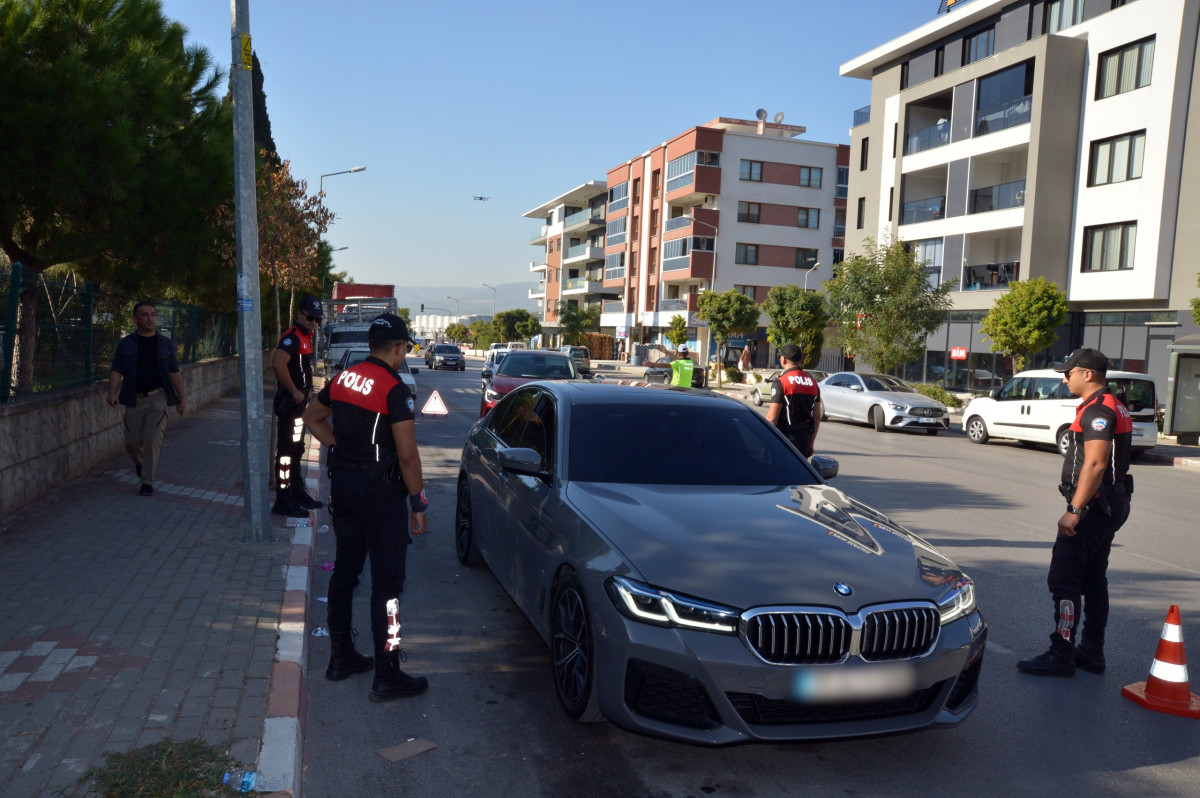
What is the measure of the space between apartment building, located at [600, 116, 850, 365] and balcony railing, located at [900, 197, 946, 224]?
20134 mm

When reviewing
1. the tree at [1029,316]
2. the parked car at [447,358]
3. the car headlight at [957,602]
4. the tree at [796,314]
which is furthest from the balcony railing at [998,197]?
the car headlight at [957,602]

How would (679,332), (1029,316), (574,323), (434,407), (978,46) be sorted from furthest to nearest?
(574,323), (679,332), (978,46), (1029,316), (434,407)

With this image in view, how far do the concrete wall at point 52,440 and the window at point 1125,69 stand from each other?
28694 millimetres

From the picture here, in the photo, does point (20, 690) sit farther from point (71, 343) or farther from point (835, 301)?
point (835, 301)

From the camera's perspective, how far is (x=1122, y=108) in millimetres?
27625

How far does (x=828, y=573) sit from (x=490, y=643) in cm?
229

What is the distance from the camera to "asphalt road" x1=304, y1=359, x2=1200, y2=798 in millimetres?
3711

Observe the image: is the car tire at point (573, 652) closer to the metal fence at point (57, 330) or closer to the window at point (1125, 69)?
the metal fence at point (57, 330)

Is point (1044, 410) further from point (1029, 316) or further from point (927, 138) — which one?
point (927, 138)

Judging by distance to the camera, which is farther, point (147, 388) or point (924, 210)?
point (924, 210)

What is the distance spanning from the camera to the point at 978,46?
33719 mm

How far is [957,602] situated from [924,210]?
34225 mm

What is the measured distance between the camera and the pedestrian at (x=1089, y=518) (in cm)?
498

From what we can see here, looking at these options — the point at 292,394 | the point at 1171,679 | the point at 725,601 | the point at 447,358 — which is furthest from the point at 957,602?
the point at 447,358
